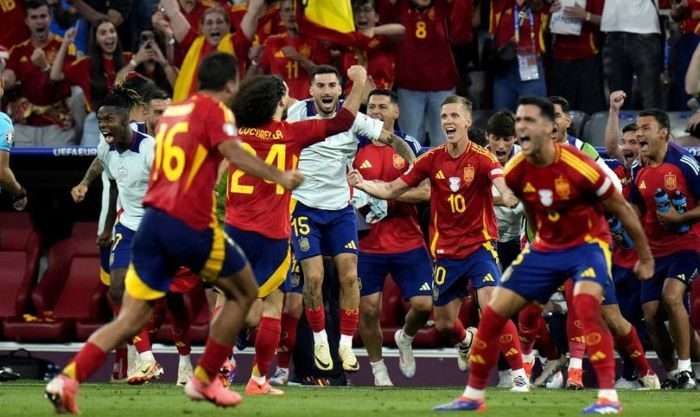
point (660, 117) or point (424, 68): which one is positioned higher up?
point (424, 68)

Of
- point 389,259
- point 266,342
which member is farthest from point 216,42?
point 266,342

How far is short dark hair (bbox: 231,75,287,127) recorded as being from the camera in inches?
522

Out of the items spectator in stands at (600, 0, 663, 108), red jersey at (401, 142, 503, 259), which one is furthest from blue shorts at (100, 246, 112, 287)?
spectator in stands at (600, 0, 663, 108)

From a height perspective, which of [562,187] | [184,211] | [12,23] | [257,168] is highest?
[12,23]

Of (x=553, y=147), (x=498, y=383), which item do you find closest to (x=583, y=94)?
(x=498, y=383)

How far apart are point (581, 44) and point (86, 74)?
18.3 ft

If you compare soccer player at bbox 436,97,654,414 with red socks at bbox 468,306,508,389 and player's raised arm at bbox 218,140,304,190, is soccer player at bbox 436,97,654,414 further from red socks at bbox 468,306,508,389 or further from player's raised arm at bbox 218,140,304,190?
player's raised arm at bbox 218,140,304,190

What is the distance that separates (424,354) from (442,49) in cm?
334

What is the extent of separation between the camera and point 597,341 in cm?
1120

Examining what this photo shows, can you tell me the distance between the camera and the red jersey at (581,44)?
1900 cm

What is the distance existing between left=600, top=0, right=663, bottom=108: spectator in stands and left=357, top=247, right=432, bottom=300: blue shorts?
3.35m

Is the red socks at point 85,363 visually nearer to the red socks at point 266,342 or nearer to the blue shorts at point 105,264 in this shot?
the red socks at point 266,342

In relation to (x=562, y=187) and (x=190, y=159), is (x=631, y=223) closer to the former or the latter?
(x=562, y=187)

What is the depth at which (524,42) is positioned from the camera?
1884cm
